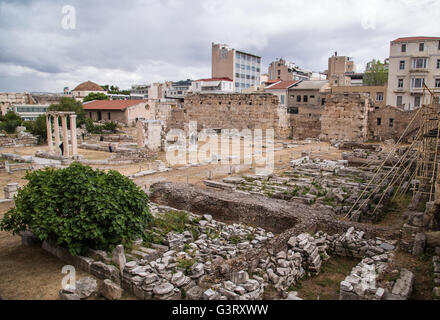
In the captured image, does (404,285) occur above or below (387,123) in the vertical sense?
below

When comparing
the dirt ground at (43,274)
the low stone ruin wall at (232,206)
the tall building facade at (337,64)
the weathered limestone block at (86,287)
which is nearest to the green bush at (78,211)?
the dirt ground at (43,274)

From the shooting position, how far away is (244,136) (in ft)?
104

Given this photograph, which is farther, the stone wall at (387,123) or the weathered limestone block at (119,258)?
the stone wall at (387,123)

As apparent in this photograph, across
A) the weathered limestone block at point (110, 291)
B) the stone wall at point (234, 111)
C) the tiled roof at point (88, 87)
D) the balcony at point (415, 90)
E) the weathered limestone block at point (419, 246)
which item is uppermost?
the tiled roof at point (88, 87)

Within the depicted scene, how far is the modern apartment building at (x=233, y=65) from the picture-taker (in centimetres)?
5778

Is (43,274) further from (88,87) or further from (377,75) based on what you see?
(88,87)

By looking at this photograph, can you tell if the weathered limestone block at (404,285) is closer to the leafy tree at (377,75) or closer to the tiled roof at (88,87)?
the leafy tree at (377,75)

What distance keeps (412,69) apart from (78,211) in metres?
40.9

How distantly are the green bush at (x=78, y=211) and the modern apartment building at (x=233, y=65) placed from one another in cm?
5083

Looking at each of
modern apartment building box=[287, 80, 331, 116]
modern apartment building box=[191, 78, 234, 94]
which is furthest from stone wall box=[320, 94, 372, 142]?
modern apartment building box=[191, 78, 234, 94]

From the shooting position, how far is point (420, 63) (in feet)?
125

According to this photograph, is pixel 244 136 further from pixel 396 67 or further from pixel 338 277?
pixel 338 277

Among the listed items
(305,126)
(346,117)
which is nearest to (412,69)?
(346,117)
